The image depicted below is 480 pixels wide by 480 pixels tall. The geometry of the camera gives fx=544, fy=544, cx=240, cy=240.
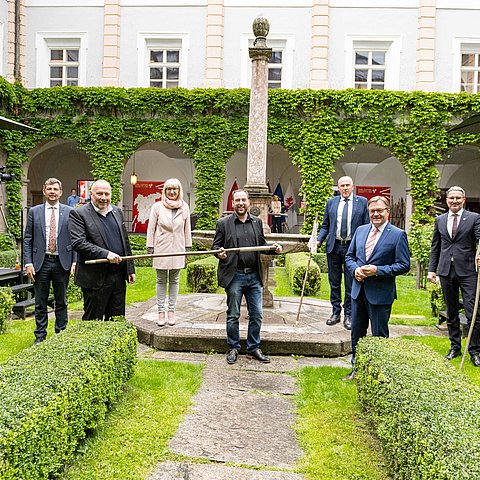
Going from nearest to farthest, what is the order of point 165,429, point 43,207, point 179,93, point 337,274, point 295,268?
point 165,429
point 43,207
point 337,274
point 295,268
point 179,93

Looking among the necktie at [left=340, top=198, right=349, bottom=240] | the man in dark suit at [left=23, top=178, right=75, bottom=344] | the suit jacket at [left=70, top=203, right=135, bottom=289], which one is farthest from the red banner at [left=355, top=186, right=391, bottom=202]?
the suit jacket at [left=70, top=203, right=135, bottom=289]

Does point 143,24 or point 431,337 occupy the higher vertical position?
point 143,24

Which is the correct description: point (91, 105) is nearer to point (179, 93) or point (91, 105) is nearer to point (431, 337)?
point (179, 93)

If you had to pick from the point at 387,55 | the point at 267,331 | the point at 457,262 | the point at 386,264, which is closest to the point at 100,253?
the point at 267,331

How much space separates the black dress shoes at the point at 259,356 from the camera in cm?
591

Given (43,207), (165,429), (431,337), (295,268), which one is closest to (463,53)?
(295,268)

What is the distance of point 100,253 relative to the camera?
5.16 meters

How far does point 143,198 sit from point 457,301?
62.9 ft

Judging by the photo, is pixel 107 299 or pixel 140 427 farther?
pixel 107 299

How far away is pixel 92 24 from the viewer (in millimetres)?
19031

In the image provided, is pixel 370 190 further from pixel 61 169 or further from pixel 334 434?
pixel 334 434

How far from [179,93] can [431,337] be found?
42.9 feet

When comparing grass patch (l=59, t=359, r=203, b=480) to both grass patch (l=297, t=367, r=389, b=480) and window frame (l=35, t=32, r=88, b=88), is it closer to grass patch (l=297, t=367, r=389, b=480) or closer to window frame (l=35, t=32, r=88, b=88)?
grass patch (l=297, t=367, r=389, b=480)

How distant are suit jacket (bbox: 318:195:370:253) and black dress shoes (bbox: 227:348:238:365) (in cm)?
193
